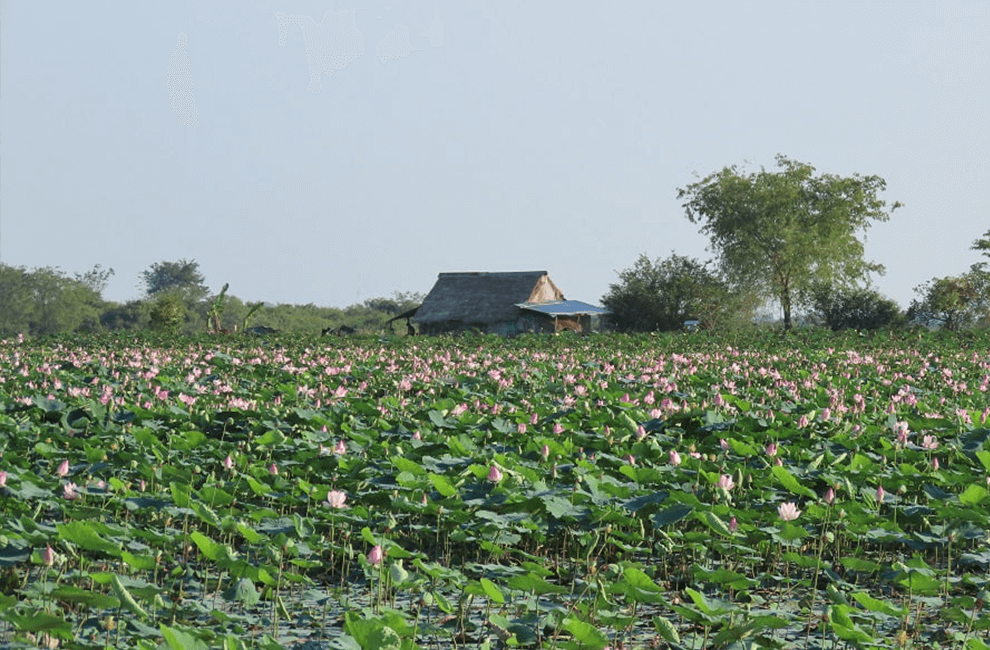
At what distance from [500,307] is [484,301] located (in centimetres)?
107

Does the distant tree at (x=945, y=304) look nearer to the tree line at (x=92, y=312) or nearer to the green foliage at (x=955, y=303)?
the green foliage at (x=955, y=303)

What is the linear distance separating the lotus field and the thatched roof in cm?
3927

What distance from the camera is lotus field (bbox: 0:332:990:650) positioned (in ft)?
14.2

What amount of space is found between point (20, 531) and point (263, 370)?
10.6 m

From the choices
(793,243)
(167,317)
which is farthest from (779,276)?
(167,317)

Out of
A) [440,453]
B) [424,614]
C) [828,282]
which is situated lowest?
[424,614]

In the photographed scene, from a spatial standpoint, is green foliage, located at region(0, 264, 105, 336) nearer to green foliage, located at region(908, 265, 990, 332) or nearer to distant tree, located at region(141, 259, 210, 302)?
distant tree, located at region(141, 259, 210, 302)

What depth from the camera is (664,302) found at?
51.5m

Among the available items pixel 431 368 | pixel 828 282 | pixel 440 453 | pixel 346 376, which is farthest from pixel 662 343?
pixel 828 282

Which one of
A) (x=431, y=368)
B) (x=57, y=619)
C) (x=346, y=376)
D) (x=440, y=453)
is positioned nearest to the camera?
(x=57, y=619)

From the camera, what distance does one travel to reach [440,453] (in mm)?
7531

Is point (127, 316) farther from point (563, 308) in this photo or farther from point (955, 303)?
point (955, 303)

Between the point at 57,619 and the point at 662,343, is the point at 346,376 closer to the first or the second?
the point at 57,619

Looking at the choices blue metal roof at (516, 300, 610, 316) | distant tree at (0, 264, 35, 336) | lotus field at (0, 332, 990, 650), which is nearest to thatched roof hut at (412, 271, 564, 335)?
blue metal roof at (516, 300, 610, 316)
